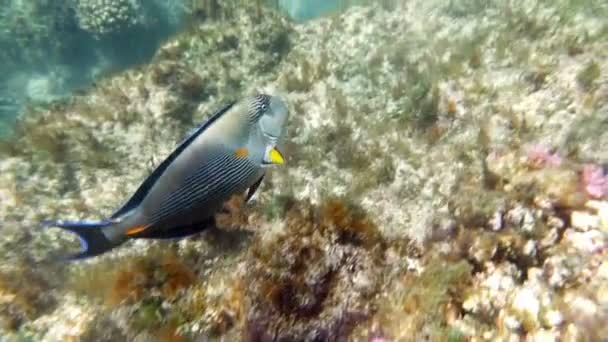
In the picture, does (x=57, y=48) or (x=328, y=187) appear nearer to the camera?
(x=328, y=187)

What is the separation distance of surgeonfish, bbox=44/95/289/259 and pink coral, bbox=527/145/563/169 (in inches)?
75.9

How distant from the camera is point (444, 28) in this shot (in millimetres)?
5812

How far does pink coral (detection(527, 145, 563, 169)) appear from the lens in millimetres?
2932

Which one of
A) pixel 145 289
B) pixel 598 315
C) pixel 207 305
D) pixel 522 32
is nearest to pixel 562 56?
pixel 522 32

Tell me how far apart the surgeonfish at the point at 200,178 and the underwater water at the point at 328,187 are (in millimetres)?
11

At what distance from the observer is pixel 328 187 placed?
3.60 metres

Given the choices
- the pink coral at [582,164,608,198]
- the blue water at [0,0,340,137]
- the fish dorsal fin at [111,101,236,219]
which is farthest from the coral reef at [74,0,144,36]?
the pink coral at [582,164,608,198]

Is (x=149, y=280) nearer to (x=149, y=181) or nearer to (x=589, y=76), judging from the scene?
(x=149, y=181)

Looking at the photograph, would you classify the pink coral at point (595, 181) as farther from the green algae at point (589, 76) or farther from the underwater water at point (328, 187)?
the green algae at point (589, 76)

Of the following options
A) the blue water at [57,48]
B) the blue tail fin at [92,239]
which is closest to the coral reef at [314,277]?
the blue tail fin at [92,239]

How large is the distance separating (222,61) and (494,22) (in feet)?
12.1

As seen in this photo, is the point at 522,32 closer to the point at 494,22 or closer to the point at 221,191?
the point at 494,22

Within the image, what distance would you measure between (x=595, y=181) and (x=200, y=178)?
2.54 m

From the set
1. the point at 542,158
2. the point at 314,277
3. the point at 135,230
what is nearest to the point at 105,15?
the point at 135,230
